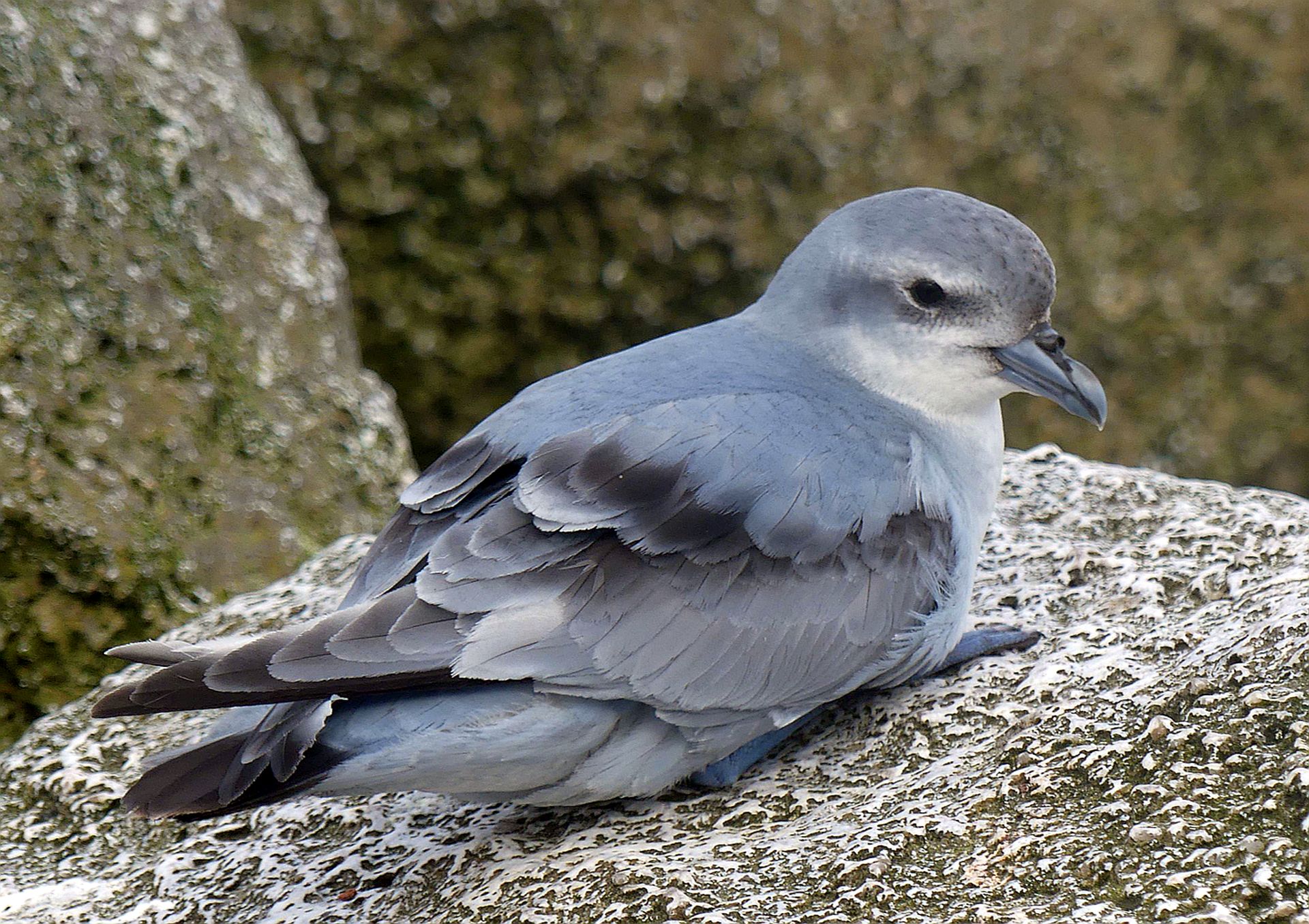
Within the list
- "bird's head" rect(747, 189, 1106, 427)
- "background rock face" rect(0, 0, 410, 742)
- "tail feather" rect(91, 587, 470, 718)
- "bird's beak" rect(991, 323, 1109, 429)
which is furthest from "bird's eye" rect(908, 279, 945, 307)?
"background rock face" rect(0, 0, 410, 742)

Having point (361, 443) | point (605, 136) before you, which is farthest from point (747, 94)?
point (361, 443)

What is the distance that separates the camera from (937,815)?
2.57m

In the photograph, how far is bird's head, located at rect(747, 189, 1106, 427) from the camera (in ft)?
10.0

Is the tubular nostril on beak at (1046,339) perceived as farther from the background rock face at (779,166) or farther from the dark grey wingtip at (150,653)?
the background rock face at (779,166)

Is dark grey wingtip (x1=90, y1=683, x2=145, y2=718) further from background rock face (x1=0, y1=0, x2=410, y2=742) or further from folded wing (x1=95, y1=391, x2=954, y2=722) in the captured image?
background rock face (x1=0, y1=0, x2=410, y2=742)

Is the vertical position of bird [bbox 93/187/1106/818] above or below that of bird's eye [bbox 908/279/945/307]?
below

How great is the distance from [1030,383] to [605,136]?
287 centimetres

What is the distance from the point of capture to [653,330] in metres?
Result: 5.85

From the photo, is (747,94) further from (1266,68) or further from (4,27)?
(4,27)

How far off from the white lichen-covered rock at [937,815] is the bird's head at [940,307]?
1.71 feet

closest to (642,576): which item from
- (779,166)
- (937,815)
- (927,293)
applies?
(937,815)

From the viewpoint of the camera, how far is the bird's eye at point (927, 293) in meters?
3.08

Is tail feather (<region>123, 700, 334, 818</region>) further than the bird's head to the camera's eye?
No

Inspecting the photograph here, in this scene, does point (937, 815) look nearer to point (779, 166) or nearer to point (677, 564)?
point (677, 564)
